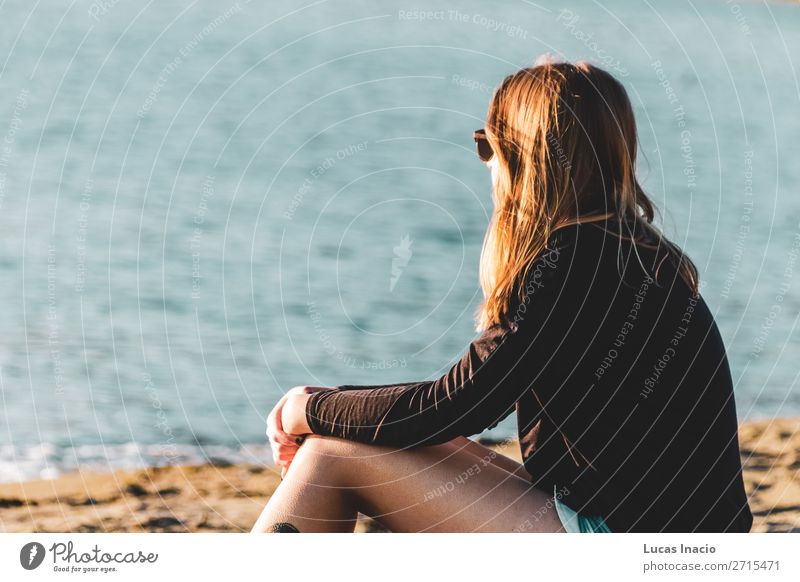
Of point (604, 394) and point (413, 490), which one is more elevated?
point (604, 394)

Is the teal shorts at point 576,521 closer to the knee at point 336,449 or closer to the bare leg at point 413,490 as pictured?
the bare leg at point 413,490

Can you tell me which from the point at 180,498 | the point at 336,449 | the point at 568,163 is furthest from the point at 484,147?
the point at 180,498

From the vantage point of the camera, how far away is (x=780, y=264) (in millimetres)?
5133

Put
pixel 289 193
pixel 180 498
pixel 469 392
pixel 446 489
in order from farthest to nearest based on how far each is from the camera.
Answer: pixel 289 193
pixel 180 498
pixel 446 489
pixel 469 392

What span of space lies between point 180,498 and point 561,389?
1368 mm

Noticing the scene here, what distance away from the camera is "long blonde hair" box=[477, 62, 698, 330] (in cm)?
179

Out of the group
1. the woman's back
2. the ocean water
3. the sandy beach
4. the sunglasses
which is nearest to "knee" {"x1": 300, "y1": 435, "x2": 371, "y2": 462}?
the woman's back

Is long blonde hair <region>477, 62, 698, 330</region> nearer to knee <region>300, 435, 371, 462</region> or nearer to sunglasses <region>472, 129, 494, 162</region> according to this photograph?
sunglasses <region>472, 129, 494, 162</region>

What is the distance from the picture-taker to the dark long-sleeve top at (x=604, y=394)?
172 cm

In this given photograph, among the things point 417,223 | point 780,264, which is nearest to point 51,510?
point 417,223

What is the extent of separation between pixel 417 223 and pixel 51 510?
282 centimetres

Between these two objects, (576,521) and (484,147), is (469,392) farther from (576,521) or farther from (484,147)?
(484,147)

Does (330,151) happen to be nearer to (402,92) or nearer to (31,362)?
(402,92)

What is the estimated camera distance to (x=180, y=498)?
281 cm
